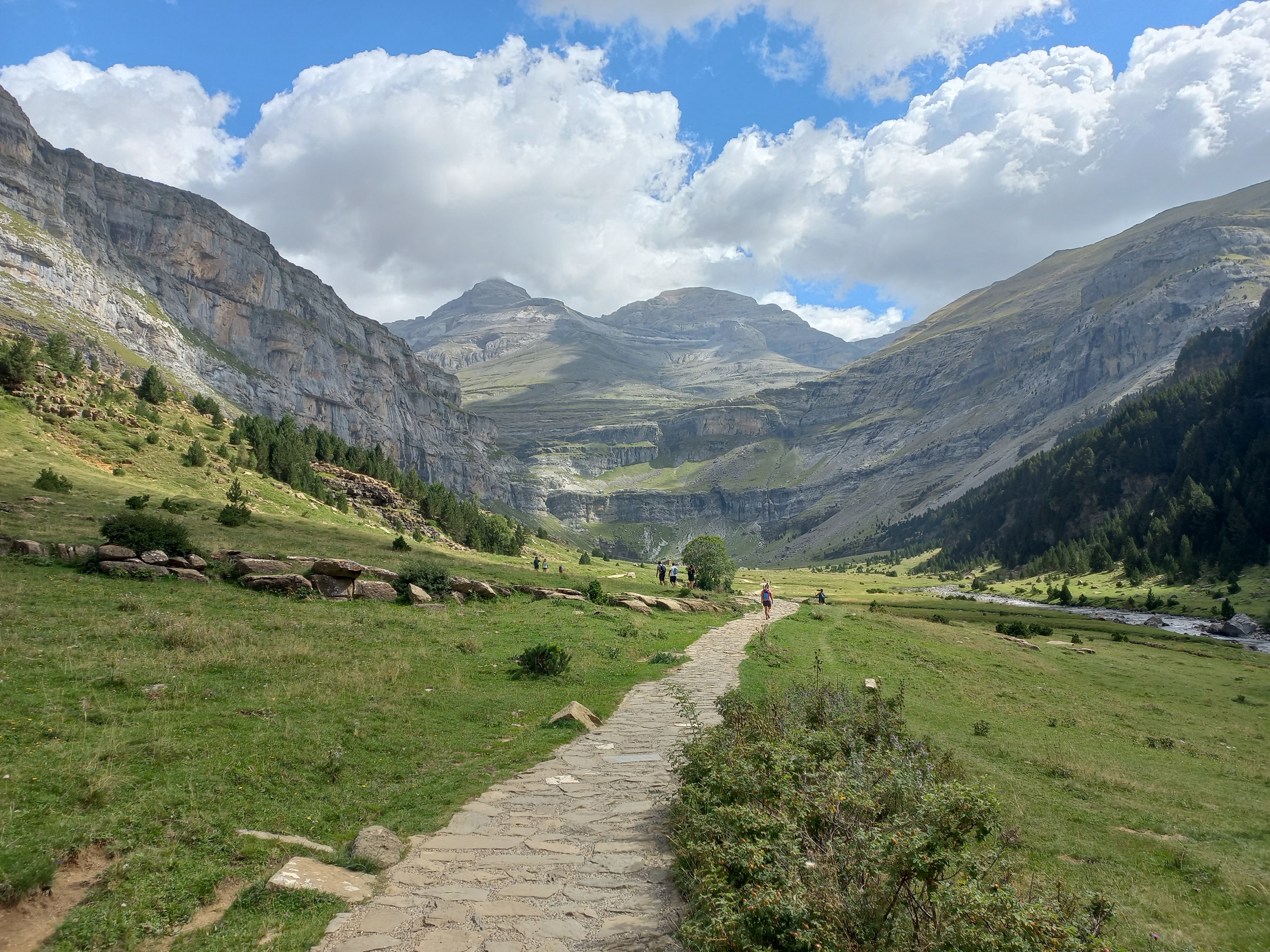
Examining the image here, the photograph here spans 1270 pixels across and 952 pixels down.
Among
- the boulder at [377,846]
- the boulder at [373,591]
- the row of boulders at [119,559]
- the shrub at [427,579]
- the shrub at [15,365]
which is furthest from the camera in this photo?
the shrub at [15,365]

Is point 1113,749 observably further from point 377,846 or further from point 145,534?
point 145,534

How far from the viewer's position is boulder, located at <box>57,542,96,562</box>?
22734 mm

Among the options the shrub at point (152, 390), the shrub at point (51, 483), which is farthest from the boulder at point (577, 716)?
the shrub at point (152, 390)

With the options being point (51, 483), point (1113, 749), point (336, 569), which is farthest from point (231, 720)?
A: point (51, 483)

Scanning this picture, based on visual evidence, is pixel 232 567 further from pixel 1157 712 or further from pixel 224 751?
pixel 1157 712

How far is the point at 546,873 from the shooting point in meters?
8.61

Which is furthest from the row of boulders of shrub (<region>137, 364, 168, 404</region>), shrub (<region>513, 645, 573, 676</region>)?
shrub (<region>137, 364, 168, 404</region>)

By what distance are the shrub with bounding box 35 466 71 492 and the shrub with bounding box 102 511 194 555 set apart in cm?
1322

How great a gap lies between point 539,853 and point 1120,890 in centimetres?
839

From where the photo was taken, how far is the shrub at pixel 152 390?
61844 mm

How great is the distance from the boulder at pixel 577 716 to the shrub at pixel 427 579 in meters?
14.7

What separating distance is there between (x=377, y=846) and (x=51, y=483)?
123 feet

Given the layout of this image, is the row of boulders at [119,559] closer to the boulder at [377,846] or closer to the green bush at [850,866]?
the boulder at [377,846]

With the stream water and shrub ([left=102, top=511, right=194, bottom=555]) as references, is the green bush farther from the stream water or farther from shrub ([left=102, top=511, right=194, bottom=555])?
the stream water
